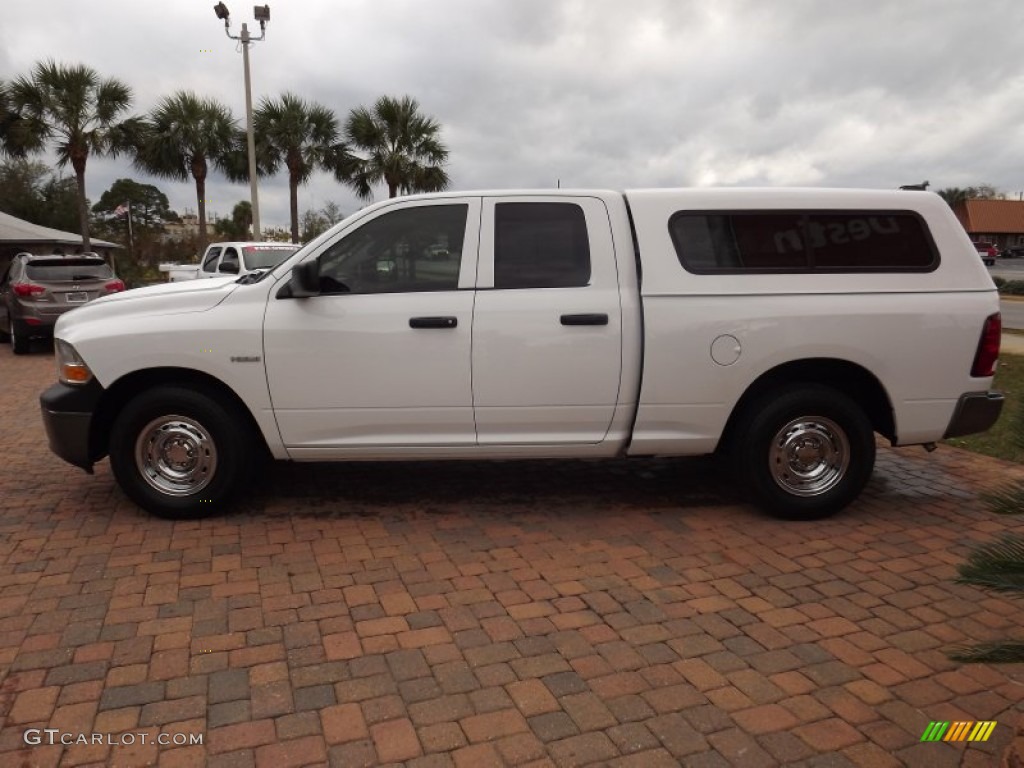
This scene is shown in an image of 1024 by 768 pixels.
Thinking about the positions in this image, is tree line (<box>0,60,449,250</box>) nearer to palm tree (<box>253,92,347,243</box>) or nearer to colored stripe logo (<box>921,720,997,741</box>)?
palm tree (<box>253,92,347,243</box>)

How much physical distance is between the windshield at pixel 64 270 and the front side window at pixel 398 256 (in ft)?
35.1

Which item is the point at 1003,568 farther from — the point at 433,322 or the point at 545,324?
the point at 433,322

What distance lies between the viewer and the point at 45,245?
3144 cm

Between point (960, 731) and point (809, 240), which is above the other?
point (809, 240)

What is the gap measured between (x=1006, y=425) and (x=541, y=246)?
2651 millimetres

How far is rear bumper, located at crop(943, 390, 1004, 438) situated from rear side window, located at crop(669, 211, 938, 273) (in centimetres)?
83

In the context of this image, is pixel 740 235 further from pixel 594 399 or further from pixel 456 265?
pixel 456 265

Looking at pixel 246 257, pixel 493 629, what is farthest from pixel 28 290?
pixel 493 629

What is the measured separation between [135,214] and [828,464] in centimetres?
7864

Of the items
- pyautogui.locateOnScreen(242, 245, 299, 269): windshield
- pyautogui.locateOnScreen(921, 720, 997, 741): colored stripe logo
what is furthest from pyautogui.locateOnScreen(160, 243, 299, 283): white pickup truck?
pyautogui.locateOnScreen(921, 720, 997, 741): colored stripe logo

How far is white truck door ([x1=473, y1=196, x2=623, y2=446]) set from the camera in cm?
426

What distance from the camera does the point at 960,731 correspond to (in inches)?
102

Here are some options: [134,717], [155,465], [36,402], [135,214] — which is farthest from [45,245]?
[135,214]

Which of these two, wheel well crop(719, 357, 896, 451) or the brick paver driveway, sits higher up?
wheel well crop(719, 357, 896, 451)
